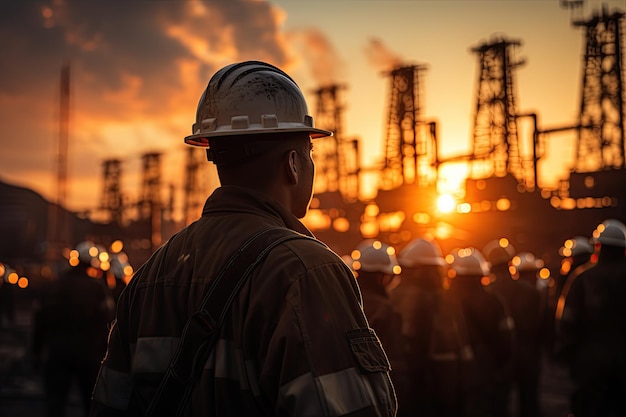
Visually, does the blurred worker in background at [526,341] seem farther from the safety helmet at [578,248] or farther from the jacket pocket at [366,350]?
the jacket pocket at [366,350]

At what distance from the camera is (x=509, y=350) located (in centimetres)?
732

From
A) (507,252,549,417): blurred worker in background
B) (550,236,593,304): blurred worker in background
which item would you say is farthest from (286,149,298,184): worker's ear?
(550,236,593,304): blurred worker in background

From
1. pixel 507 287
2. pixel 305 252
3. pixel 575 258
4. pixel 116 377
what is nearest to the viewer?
pixel 305 252

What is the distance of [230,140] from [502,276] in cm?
806

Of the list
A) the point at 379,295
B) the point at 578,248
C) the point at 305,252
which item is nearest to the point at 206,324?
the point at 305,252

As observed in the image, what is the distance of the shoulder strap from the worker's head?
0.22 meters

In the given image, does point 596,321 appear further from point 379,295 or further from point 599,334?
point 379,295

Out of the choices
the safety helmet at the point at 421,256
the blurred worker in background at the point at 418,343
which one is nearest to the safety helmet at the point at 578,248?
the safety helmet at the point at 421,256

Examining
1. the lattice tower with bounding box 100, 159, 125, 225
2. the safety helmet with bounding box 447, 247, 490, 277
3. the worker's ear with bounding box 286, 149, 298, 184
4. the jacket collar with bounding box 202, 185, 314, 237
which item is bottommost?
the safety helmet with bounding box 447, 247, 490, 277

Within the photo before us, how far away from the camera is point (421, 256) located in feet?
21.8

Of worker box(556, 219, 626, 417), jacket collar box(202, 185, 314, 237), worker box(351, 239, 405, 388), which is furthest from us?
worker box(556, 219, 626, 417)

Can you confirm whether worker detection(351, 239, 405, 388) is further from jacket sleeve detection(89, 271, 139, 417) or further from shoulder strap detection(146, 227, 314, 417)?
shoulder strap detection(146, 227, 314, 417)

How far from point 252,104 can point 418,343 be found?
14.9 feet

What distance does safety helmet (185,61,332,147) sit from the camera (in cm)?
209
